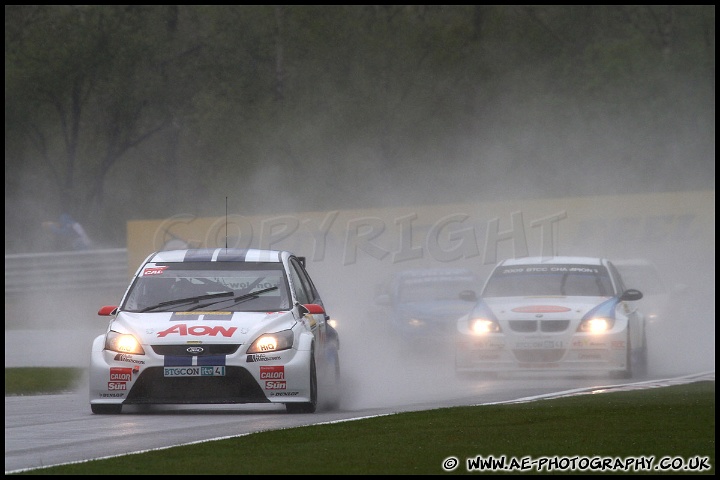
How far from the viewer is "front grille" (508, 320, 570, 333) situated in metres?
17.4

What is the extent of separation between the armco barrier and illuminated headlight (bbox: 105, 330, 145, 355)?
23117 mm

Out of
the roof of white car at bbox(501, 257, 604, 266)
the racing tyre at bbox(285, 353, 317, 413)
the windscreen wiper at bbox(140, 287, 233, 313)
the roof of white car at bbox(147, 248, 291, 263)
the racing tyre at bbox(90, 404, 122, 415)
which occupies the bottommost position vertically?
the racing tyre at bbox(90, 404, 122, 415)

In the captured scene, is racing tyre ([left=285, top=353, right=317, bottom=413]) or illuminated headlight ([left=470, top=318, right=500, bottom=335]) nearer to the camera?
racing tyre ([left=285, top=353, right=317, bottom=413])

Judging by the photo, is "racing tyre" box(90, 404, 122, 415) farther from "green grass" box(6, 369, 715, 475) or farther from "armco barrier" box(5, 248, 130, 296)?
"armco barrier" box(5, 248, 130, 296)

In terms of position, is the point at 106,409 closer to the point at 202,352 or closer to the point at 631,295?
the point at 202,352

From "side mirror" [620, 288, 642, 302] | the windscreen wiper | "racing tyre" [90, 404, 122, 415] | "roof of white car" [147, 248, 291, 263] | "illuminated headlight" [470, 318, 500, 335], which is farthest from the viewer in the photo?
"side mirror" [620, 288, 642, 302]

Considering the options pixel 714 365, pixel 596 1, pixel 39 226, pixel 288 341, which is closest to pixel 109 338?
pixel 288 341

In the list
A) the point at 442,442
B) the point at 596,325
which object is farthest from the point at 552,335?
the point at 442,442

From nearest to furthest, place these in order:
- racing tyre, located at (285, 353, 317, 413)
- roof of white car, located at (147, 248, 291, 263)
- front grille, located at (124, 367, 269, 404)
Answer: front grille, located at (124, 367, 269, 404)
racing tyre, located at (285, 353, 317, 413)
roof of white car, located at (147, 248, 291, 263)

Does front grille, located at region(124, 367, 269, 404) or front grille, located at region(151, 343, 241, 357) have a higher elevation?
front grille, located at region(151, 343, 241, 357)

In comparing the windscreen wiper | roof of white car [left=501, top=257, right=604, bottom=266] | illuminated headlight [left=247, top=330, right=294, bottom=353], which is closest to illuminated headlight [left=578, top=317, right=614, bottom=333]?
roof of white car [left=501, top=257, right=604, bottom=266]

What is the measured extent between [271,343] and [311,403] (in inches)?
25.0

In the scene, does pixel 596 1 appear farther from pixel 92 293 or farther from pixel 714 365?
pixel 714 365

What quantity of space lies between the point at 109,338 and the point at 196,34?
38499 millimetres
